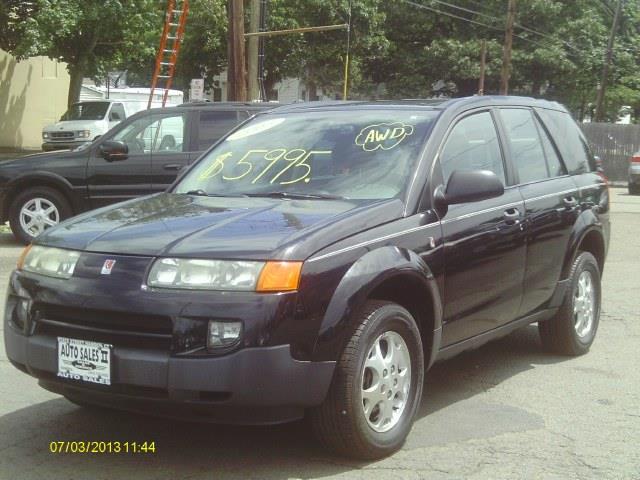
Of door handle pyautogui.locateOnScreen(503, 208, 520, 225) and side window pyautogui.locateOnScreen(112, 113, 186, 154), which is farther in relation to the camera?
side window pyautogui.locateOnScreen(112, 113, 186, 154)

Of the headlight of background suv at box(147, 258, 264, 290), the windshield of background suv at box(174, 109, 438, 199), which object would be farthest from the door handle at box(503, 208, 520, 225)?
the headlight of background suv at box(147, 258, 264, 290)

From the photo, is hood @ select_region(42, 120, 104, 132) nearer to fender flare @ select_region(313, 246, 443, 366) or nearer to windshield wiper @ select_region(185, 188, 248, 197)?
windshield wiper @ select_region(185, 188, 248, 197)

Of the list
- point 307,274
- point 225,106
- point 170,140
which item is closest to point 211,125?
point 225,106

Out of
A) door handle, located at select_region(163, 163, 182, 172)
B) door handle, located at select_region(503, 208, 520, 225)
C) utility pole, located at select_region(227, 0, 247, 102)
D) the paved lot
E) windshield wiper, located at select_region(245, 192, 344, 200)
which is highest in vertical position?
utility pole, located at select_region(227, 0, 247, 102)

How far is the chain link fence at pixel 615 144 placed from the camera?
33.1 metres

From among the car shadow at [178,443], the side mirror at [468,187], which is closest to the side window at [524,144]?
the side mirror at [468,187]

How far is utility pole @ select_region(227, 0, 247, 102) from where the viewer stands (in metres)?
17.8

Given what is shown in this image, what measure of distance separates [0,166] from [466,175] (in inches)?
324

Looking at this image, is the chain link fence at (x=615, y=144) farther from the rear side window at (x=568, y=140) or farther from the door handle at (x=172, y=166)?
the rear side window at (x=568, y=140)

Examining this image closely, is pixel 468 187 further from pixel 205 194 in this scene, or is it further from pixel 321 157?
pixel 205 194

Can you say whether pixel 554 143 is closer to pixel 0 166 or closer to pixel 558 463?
pixel 558 463

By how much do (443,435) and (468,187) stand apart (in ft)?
4.21

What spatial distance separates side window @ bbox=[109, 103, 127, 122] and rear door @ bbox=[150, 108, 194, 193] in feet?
47.8

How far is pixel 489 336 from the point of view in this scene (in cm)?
545
